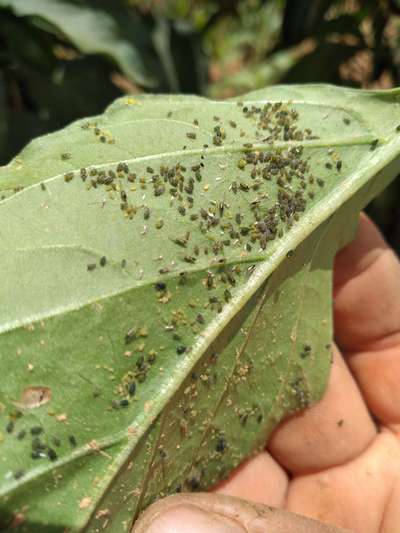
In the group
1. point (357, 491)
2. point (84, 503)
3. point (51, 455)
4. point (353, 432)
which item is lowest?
point (357, 491)

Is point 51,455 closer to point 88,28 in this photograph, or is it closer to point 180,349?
point 180,349

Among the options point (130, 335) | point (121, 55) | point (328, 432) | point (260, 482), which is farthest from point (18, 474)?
point (121, 55)

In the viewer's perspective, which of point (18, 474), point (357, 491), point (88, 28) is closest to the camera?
point (18, 474)

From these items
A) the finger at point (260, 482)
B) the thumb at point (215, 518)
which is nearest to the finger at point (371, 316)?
the finger at point (260, 482)

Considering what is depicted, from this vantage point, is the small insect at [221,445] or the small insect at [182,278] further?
the small insect at [221,445]

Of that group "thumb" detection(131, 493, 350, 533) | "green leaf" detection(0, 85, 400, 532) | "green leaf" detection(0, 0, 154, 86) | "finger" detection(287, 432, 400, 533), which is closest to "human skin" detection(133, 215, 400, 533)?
"finger" detection(287, 432, 400, 533)

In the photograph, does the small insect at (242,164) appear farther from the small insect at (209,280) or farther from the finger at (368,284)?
the finger at (368,284)

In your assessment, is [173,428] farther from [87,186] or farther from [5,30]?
[5,30]

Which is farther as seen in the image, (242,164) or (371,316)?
(371,316)
